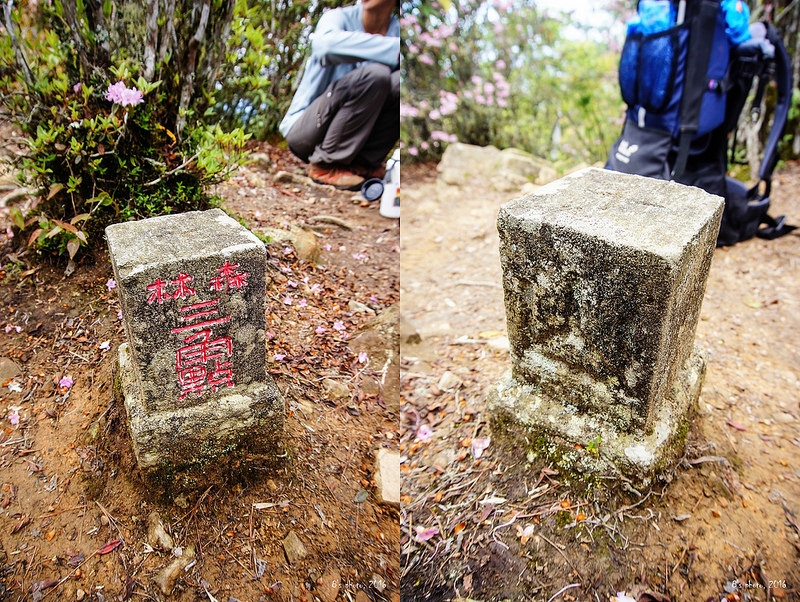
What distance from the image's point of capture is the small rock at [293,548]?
1.90 m

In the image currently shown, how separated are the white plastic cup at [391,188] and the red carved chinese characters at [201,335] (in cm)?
159

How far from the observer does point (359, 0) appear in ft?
7.89

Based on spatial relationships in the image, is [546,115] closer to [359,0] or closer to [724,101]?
[724,101]

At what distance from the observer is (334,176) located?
10.2ft

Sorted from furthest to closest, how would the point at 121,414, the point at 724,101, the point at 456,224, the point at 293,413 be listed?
the point at 456,224 → the point at 724,101 → the point at 293,413 → the point at 121,414

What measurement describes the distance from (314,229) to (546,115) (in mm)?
4111

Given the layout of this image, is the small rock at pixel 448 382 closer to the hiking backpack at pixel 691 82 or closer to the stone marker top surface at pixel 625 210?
the stone marker top surface at pixel 625 210

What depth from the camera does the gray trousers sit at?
2734 millimetres

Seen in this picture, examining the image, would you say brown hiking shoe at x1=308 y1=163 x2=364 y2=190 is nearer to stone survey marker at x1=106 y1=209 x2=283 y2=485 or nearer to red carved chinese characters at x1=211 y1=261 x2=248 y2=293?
stone survey marker at x1=106 y1=209 x2=283 y2=485

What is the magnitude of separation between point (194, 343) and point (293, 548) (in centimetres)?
75

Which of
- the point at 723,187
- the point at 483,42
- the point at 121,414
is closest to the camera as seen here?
the point at 121,414

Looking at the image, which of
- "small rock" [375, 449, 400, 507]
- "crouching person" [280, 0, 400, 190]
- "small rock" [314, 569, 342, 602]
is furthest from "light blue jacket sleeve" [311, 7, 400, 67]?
"small rock" [314, 569, 342, 602]

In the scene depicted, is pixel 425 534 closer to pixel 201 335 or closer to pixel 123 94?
pixel 201 335

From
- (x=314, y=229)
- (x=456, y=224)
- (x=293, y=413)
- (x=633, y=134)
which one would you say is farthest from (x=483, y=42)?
(x=293, y=413)
